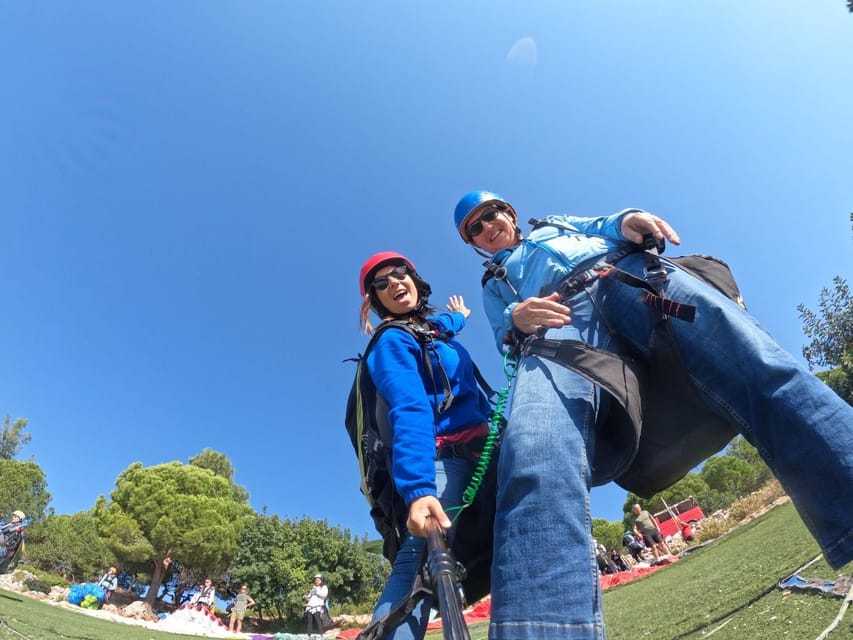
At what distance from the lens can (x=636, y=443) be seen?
155cm

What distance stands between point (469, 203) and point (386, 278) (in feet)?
1.92

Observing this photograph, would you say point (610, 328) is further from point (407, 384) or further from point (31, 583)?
point (31, 583)

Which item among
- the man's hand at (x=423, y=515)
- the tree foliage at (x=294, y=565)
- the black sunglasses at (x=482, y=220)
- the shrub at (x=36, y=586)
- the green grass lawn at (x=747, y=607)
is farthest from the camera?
the tree foliage at (x=294, y=565)

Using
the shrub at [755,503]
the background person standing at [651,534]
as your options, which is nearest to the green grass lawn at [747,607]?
the shrub at [755,503]

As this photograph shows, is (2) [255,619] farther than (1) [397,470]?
Yes

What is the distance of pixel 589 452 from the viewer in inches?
57.6

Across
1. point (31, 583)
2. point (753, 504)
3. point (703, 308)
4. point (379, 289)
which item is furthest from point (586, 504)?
point (31, 583)

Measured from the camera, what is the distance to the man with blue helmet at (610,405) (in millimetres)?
1192

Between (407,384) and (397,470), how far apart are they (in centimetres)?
35

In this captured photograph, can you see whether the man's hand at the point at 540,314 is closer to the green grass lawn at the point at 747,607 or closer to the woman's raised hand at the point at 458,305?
the woman's raised hand at the point at 458,305

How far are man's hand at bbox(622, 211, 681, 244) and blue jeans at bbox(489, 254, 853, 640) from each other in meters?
0.22

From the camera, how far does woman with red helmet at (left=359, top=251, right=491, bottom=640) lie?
1.59 meters

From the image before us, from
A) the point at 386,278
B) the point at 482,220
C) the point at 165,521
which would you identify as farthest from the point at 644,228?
the point at 165,521

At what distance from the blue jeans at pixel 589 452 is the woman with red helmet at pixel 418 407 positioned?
0.34 m
